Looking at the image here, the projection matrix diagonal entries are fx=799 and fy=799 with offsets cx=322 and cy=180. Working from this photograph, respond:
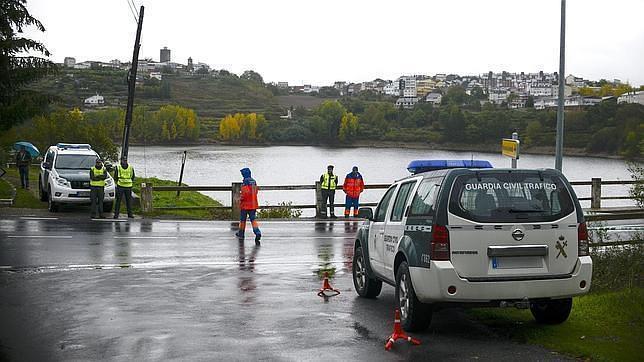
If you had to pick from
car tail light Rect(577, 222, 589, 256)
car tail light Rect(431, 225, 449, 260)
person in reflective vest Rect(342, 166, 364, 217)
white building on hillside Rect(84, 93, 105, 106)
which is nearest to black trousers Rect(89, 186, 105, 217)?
person in reflective vest Rect(342, 166, 364, 217)

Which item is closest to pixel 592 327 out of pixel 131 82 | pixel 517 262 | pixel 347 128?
pixel 517 262

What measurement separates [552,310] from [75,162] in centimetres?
2151

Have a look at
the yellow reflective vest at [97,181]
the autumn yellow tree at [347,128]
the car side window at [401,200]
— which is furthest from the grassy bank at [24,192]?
the autumn yellow tree at [347,128]

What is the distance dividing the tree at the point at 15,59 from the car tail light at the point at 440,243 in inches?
850

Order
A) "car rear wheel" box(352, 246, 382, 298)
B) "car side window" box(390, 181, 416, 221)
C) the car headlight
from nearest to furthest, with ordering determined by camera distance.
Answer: "car side window" box(390, 181, 416, 221)
"car rear wheel" box(352, 246, 382, 298)
the car headlight

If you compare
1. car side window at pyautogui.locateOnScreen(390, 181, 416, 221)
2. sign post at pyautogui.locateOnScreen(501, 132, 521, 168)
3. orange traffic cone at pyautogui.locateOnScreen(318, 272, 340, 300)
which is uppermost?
sign post at pyautogui.locateOnScreen(501, 132, 521, 168)

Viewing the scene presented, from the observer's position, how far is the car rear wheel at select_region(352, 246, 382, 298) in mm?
10977

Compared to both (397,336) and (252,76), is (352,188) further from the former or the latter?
(252,76)

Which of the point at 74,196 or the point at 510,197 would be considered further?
the point at 74,196

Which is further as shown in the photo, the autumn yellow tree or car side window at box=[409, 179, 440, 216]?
the autumn yellow tree

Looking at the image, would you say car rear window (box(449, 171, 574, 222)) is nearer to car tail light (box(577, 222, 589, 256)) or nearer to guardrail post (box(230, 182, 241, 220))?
car tail light (box(577, 222, 589, 256))

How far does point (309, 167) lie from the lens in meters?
67.4

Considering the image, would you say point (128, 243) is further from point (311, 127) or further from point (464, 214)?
point (311, 127)

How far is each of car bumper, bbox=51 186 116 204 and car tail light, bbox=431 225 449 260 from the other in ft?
62.4
